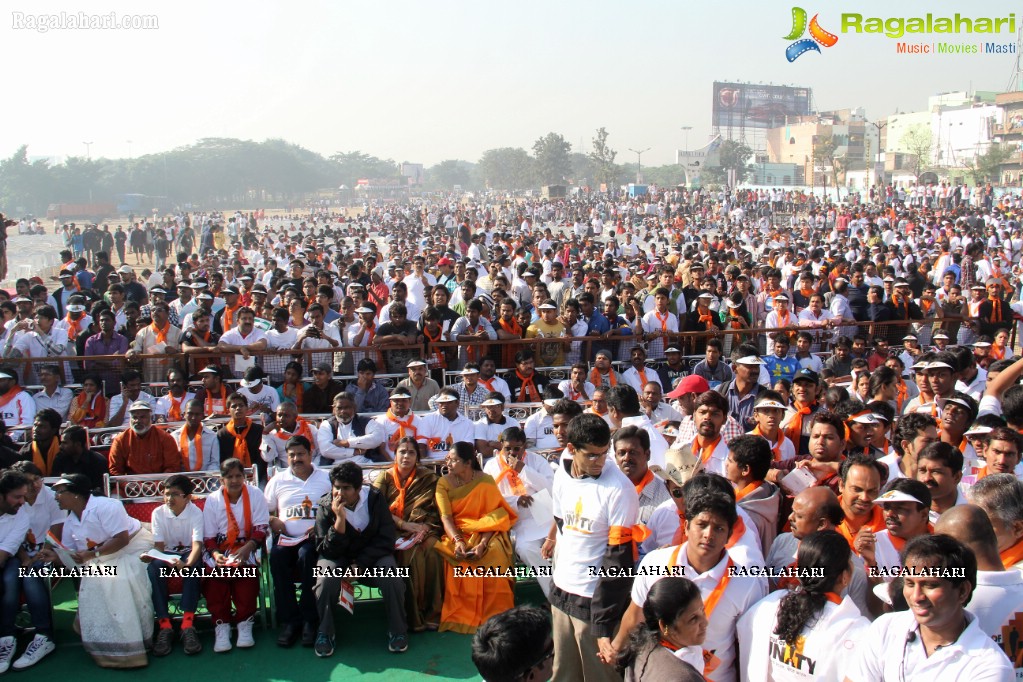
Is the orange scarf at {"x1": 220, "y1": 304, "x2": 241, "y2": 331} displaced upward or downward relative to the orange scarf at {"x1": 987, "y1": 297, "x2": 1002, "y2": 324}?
upward

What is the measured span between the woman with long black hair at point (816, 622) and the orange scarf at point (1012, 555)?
2.76 feet

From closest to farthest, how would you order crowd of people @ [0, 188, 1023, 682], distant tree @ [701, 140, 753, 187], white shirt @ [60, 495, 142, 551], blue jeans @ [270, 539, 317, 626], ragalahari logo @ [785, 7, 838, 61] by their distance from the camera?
1. crowd of people @ [0, 188, 1023, 682]
2. white shirt @ [60, 495, 142, 551]
3. blue jeans @ [270, 539, 317, 626]
4. ragalahari logo @ [785, 7, 838, 61]
5. distant tree @ [701, 140, 753, 187]

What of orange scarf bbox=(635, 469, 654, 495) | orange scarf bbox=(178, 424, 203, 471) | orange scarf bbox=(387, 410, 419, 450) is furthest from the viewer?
orange scarf bbox=(387, 410, 419, 450)

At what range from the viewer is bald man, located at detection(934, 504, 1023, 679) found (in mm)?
3234

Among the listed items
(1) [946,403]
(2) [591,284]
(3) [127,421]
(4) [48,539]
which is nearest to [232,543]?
(4) [48,539]

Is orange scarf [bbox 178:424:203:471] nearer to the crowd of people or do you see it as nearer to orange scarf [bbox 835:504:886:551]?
the crowd of people

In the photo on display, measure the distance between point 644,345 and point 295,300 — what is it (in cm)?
418

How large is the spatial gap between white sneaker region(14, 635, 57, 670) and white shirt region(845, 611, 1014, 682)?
4915 mm

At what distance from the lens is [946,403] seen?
5762mm

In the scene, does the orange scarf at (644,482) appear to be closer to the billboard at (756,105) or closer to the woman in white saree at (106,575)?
the woman in white saree at (106,575)

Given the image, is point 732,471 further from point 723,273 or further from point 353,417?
point 723,273

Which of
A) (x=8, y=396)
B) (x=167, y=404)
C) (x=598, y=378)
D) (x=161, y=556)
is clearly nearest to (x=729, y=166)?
(x=598, y=378)

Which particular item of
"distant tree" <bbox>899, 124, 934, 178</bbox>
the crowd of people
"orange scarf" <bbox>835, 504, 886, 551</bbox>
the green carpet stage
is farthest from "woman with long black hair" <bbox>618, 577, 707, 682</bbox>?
"distant tree" <bbox>899, 124, 934, 178</bbox>

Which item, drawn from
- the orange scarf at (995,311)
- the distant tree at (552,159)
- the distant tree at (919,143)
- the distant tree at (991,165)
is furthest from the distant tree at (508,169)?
the orange scarf at (995,311)
